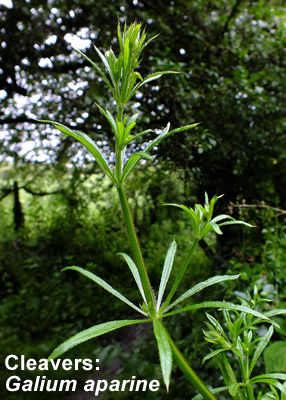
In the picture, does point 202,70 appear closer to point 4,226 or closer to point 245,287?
point 245,287

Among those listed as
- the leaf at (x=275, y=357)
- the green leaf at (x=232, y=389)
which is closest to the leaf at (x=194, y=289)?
the green leaf at (x=232, y=389)

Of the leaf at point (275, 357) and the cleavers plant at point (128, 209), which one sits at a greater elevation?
the cleavers plant at point (128, 209)

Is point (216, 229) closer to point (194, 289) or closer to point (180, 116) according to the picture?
point (194, 289)

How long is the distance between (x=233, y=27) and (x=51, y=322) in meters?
3.11

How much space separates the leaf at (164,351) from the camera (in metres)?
0.43

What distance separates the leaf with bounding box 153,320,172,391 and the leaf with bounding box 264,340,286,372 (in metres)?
1.41

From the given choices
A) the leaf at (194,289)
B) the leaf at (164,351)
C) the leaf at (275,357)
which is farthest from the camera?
the leaf at (275,357)

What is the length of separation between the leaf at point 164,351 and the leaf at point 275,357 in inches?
55.4

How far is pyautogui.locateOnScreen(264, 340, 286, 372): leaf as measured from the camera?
1.63 metres

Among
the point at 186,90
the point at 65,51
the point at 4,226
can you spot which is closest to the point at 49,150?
the point at 65,51

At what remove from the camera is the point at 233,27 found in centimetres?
286

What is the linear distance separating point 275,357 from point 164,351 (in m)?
1.48

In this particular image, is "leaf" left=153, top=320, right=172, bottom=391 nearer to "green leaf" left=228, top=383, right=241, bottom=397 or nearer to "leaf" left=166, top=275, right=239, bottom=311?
"leaf" left=166, top=275, right=239, bottom=311

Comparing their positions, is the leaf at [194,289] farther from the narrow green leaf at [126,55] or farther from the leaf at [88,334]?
the narrow green leaf at [126,55]
